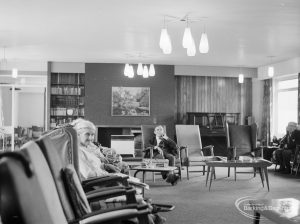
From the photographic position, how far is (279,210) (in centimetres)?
320

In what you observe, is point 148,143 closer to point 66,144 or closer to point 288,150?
point 288,150

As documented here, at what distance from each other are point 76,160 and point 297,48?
736 centimetres

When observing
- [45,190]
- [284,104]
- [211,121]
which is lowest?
[45,190]

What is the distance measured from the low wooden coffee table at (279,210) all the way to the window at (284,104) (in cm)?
822

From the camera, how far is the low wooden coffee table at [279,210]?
9.73ft

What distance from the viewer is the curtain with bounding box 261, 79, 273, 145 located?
11859 mm

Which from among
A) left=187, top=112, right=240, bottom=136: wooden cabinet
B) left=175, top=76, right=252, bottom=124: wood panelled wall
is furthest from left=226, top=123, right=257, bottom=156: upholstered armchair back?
left=175, top=76, right=252, bottom=124: wood panelled wall

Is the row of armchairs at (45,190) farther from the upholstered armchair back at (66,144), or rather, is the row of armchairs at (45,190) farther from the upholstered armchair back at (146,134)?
the upholstered armchair back at (146,134)

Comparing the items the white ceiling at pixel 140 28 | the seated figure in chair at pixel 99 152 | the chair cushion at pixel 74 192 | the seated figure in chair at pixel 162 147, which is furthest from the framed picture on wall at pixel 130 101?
the chair cushion at pixel 74 192

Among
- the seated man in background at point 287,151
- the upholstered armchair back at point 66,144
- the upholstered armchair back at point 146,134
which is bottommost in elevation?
the seated man in background at point 287,151

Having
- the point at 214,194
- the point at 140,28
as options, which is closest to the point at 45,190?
the point at 214,194

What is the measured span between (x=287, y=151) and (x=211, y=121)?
384 cm

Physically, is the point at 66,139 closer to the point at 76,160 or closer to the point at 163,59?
the point at 76,160

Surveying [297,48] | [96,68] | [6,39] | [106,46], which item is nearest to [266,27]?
[297,48]
